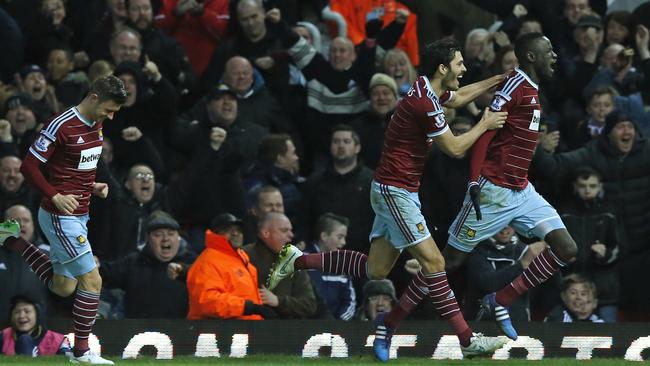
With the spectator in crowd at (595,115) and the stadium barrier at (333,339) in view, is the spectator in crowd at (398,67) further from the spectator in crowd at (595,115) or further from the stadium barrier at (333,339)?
the stadium barrier at (333,339)

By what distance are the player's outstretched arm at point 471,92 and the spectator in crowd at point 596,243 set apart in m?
2.89

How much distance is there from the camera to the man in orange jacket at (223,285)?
41.7 feet

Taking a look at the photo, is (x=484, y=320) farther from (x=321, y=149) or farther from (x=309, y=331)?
(x=321, y=149)

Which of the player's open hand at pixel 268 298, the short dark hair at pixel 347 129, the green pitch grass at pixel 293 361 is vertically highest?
the short dark hair at pixel 347 129

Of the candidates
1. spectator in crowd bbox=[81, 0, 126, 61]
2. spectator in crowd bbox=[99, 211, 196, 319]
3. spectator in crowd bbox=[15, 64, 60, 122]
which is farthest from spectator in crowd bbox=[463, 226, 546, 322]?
spectator in crowd bbox=[81, 0, 126, 61]

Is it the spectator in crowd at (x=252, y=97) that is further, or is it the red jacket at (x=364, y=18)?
the red jacket at (x=364, y=18)

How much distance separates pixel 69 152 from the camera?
11.2 m

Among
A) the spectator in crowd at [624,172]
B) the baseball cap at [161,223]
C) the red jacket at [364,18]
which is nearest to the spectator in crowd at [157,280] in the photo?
the baseball cap at [161,223]

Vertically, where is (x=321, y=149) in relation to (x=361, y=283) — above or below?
above

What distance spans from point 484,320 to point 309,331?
1.66m

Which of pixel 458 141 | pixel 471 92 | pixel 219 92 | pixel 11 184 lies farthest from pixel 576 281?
pixel 11 184

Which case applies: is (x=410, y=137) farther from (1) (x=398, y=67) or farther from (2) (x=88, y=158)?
(1) (x=398, y=67)

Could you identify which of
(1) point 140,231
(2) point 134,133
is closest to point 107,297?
(1) point 140,231

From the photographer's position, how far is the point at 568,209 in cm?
1452
